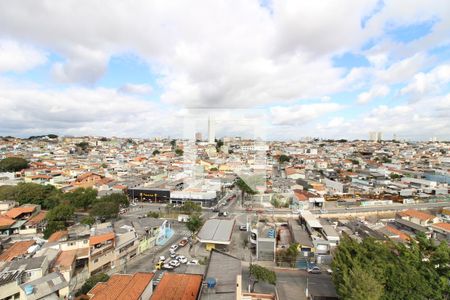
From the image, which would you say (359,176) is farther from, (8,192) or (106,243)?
(8,192)

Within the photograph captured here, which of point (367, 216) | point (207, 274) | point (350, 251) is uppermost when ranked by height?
point (350, 251)

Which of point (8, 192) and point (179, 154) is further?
point (179, 154)

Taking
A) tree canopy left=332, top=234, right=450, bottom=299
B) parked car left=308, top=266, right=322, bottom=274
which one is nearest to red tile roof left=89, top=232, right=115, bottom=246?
parked car left=308, top=266, right=322, bottom=274

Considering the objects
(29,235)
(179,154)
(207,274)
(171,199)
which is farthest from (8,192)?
(179,154)

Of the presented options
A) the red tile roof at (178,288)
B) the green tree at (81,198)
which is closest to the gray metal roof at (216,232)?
the red tile roof at (178,288)

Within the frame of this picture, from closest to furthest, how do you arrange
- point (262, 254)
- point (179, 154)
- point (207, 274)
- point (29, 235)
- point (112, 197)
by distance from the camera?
point (207, 274)
point (262, 254)
point (29, 235)
point (112, 197)
point (179, 154)

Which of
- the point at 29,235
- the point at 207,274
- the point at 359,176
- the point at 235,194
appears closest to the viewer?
the point at 207,274

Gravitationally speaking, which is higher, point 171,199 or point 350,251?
point 350,251
